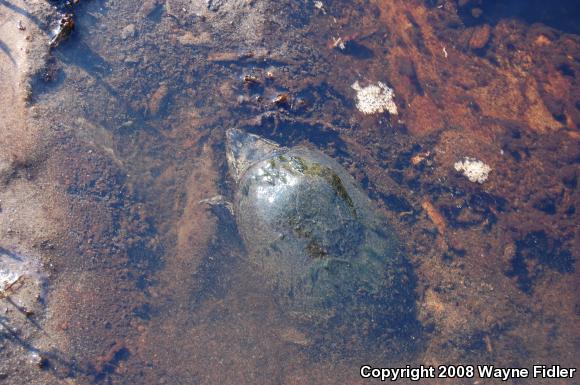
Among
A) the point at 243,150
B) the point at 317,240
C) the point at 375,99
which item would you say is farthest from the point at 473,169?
the point at 243,150

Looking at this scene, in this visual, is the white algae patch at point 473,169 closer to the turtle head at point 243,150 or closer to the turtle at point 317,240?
the turtle at point 317,240

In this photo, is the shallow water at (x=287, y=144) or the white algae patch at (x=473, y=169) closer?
the shallow water at (x=287, y=144)

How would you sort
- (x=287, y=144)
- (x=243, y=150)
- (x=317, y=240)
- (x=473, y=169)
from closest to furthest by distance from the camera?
(x=317, y=240), (x=243, y=150), (x=287, y=144), (x=473, y=169)

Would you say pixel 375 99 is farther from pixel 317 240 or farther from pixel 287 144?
pixel 317 240

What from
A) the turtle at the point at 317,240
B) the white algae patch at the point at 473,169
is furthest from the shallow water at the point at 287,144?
the turtle at the point at 317,240

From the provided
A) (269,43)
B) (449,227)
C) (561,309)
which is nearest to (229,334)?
(449,227)

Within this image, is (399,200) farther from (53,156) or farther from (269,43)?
(53,156)

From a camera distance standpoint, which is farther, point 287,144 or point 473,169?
point 473,169
